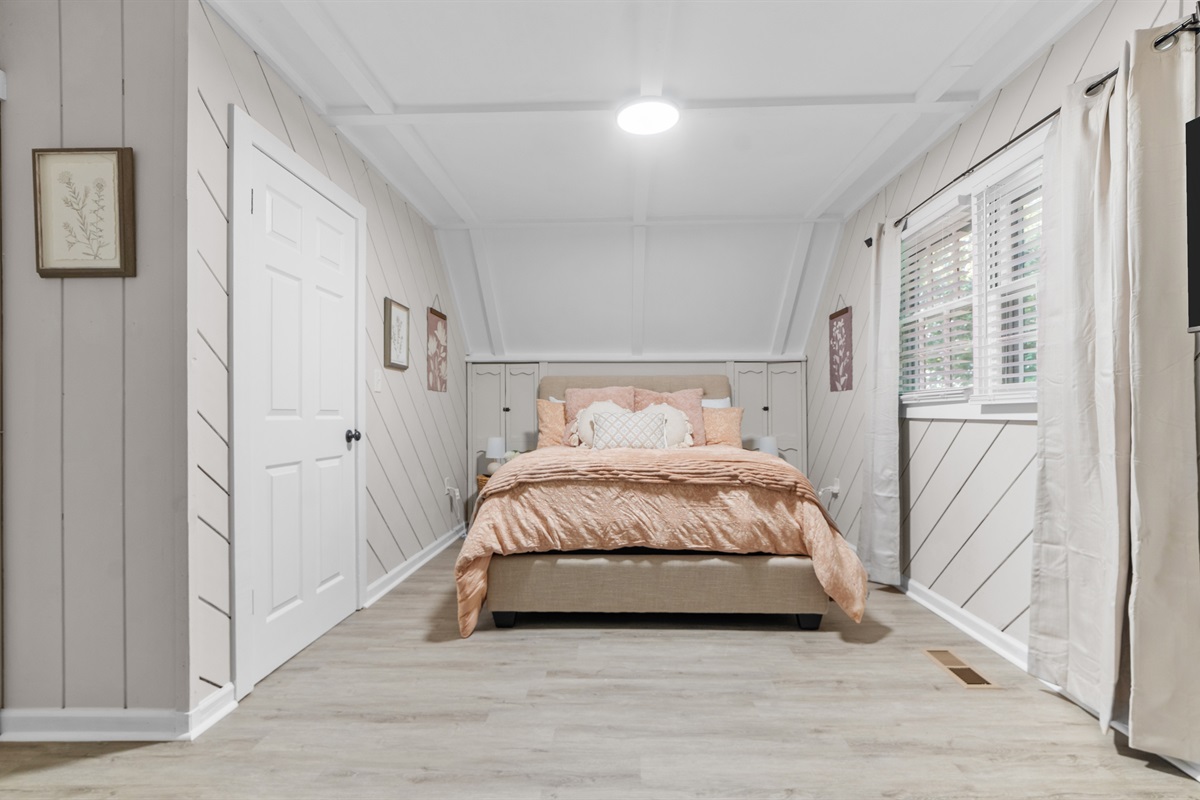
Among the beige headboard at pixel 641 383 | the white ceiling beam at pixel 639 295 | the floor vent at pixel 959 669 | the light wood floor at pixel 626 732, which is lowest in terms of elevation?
the light wood floor at pixel 626 732

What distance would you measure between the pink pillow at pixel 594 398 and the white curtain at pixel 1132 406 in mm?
2886

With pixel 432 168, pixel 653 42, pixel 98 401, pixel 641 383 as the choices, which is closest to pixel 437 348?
pixel 432 168

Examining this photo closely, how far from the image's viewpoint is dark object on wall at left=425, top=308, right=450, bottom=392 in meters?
4.12

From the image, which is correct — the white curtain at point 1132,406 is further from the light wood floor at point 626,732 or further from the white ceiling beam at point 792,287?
the white ceiling beam at point 792,287

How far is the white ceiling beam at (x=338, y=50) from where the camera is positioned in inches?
78.7

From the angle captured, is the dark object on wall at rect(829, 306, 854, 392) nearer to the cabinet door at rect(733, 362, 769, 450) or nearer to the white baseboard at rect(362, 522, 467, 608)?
the cabinet door at rect(733, 362, 769, 450)

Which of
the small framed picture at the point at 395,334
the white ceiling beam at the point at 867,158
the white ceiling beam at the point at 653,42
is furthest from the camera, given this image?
the small framed picture at the point at 395,334

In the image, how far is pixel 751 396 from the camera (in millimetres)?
5035

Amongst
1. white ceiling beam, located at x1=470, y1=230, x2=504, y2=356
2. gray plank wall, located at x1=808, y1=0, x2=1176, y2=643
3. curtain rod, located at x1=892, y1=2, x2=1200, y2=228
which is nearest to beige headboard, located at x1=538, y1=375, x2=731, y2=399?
white ceiling beam, located at x1=470, y1=230, x2=504, y2=356

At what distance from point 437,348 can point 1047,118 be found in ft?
11.7

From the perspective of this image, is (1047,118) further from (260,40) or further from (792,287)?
(260,40)

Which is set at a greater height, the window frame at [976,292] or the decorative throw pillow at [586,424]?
the window frame at [976,292]

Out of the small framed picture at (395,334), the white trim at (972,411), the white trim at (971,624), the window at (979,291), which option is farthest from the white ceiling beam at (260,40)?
the white trim at (971,624)

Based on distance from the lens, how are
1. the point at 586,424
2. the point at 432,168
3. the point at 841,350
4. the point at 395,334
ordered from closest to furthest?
1. the point at 432,168
2. the point at 395,334
3. the point at 841,350
4. the point at 586,424
